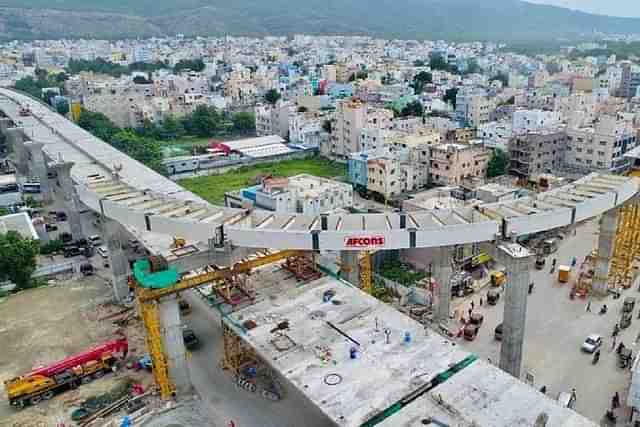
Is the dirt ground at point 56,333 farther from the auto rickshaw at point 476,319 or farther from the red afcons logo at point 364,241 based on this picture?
the auto rickshaw at point 476,319

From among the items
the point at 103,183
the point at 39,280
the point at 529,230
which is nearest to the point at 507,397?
the point at 529,230

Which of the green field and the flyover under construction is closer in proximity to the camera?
the flyover under construction

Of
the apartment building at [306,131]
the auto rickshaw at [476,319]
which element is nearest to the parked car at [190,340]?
the auto rickshaw at [476,319]

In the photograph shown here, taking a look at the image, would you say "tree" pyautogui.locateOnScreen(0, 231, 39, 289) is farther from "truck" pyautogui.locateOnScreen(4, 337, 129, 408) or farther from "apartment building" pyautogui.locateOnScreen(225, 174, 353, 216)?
"apartment building" pyautogui.locateOnScreen(225, 174, 353, 216)

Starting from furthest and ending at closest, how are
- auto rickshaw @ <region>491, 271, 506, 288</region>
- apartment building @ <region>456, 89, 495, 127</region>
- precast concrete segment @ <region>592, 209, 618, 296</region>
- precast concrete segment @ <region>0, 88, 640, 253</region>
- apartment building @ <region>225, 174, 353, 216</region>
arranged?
1. apartment building @ <region>456, 89, 495, 127</region>
2. apartment building @ <region>225, 174, 353, 216</region>
3. auto rickshaw @ <region>491, 271, 506, 288</region>
4. precast concrete segment @ <region>592, 209, 618, 296</region>
5. precast concrete segment @ <region>0, 88, 640, 253</region>

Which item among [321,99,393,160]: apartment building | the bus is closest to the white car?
[321,99,393,160]: apartment building

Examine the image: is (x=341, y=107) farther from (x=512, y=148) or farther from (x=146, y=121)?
(x=146, y=121)

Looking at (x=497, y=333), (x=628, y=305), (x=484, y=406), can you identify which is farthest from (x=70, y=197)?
(x=628, y=305)
